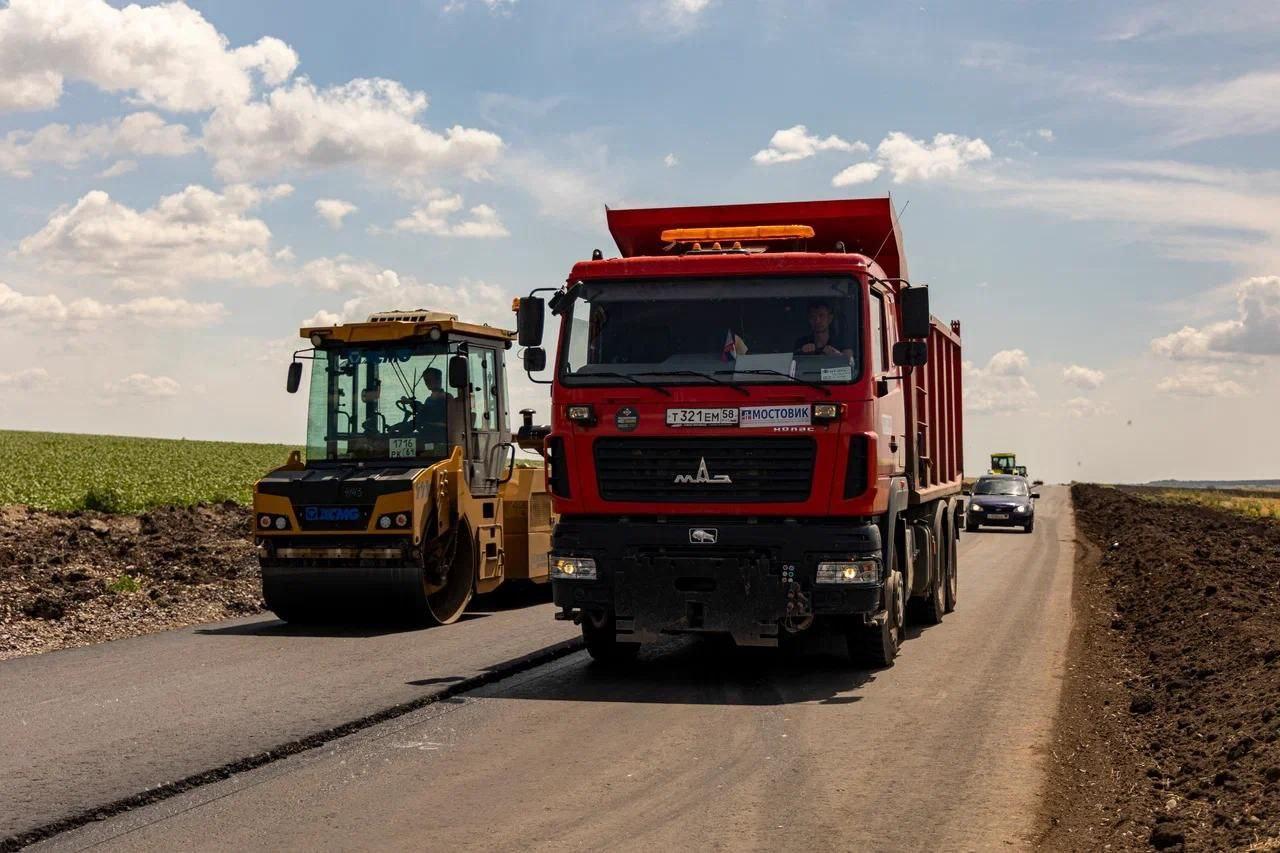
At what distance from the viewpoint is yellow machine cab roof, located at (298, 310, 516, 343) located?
48.2ft

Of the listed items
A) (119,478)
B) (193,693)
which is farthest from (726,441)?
(119,478)

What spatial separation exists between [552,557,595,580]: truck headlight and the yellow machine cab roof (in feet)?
14.8

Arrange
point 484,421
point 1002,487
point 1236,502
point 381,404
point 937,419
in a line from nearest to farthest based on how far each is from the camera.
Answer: point 381,404, point 484,421, point 937,419, point 1002,487, point 1236,502

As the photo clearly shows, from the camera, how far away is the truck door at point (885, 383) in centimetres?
1067

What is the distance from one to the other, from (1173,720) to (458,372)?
7.74 metres

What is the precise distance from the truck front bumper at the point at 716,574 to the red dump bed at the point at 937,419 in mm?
2285

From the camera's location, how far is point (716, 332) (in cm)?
1067

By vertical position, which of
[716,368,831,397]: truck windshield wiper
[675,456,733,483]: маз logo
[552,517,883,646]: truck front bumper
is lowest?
[552,517,883,646]: truck front bumper

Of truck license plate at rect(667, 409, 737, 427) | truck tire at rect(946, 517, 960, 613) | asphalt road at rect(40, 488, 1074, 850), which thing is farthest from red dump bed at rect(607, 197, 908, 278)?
truck tire at rect(946, 517, 960, 613)

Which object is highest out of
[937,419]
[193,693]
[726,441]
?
[937,419]

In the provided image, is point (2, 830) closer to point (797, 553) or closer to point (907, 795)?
point (907, 795)

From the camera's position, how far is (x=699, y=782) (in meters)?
7.38

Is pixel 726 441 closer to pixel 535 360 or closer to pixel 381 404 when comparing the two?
pixel 535 360

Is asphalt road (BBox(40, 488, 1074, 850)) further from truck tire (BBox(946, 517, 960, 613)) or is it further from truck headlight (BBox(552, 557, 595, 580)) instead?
truck tire (BBox(946, 517, 960, 613))
